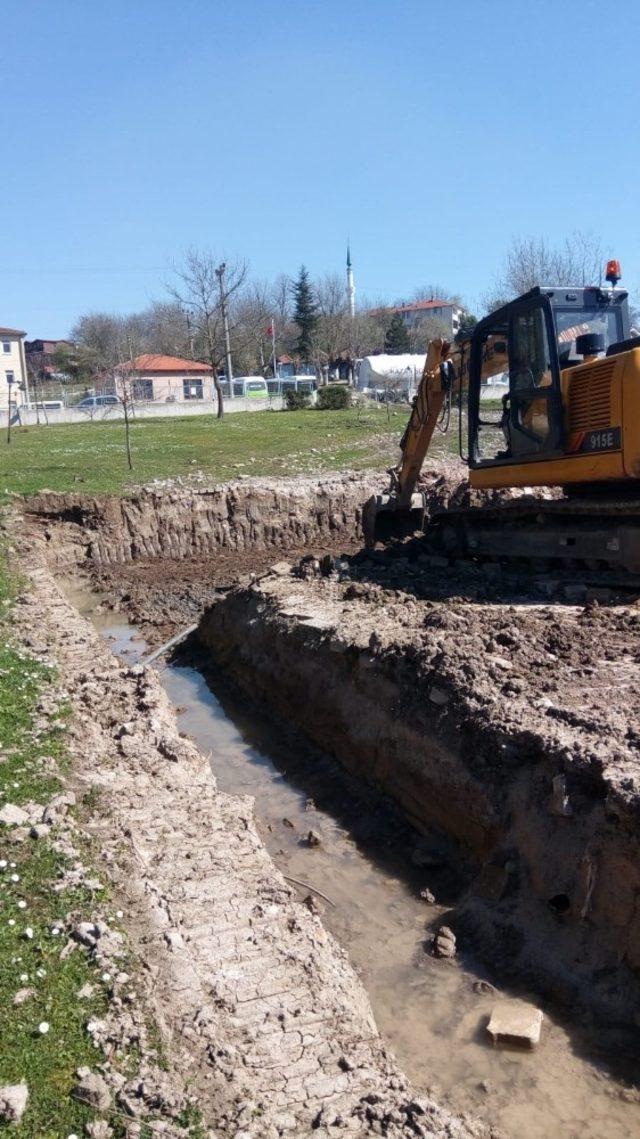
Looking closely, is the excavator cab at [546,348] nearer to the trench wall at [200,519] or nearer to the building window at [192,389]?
the trench wall at [200,519]

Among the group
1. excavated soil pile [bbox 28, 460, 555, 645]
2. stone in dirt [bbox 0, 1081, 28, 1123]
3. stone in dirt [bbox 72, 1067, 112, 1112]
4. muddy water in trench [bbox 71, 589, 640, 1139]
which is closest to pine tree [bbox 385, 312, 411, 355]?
excavated soil pile [bbox 28, 460, 555, 645]

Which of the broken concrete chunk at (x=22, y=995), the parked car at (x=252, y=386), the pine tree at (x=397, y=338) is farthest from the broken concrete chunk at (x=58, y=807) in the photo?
the pine tree at (x=397, y=338)

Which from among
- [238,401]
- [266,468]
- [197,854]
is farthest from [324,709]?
[238,401]

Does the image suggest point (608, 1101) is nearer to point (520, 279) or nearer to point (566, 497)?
point (566, 497)

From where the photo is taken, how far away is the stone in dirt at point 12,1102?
353 cm

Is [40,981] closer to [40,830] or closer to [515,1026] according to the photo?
[40,830]

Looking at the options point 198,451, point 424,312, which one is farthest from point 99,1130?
point 424,312

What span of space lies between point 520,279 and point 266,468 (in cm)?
1544

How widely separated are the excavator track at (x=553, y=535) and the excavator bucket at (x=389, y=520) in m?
0.54

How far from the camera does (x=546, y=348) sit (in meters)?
10.6

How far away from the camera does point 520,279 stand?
3366cm

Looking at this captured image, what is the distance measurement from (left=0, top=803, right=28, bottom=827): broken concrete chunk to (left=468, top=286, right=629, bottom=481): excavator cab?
7.14 m

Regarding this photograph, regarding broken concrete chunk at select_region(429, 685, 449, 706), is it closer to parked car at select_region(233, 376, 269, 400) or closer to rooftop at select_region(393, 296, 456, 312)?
parked car at select_region(233, 376, 269, 400)

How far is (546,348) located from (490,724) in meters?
5.36
